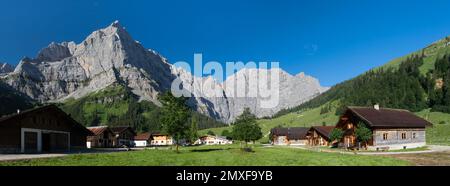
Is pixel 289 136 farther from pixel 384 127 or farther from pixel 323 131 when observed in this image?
pixel 384 127

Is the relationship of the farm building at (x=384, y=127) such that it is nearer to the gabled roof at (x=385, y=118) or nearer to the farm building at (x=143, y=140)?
the gabled roof at (x=385, y=118)

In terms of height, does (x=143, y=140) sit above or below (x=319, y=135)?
below

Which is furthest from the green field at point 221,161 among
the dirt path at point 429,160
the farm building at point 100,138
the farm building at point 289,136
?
the farm building at point 289,136

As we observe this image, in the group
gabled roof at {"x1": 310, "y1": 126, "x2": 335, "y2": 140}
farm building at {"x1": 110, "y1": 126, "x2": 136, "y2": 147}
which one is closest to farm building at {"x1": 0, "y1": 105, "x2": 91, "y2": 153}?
farm building at {"x1": 110, "y1": 126, "x2": 136, "y2": 147}

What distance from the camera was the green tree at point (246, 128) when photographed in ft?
238

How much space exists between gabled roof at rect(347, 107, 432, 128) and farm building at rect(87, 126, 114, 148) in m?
68.5

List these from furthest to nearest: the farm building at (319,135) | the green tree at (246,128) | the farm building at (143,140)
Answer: the farm building at (143,140) < the farm building at (319,135) < the green tree at (246,128)

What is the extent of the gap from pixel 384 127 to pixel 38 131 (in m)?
54.7

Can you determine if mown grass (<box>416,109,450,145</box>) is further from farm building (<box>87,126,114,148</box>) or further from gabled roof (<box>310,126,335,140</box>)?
farm building (<box>87,126,114,148</box>)

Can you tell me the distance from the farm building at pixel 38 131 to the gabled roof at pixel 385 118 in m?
49.0

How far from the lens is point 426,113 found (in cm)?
16100

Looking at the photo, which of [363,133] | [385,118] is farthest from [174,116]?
[385,118]

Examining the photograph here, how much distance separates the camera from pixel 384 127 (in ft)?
211
